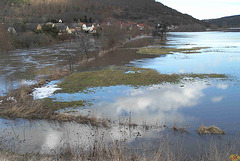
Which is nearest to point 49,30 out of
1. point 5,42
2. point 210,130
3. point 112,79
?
point 5,42

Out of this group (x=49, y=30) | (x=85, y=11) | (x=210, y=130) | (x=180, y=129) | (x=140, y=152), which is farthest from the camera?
(x=85, y=11)

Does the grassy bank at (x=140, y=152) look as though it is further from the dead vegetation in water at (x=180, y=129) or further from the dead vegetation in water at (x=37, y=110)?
the dead vegetation in water at (x=37, y=110)

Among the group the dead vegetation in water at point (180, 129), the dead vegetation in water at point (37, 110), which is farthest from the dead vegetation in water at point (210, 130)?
the dead vegetation in water at point (37, 110)

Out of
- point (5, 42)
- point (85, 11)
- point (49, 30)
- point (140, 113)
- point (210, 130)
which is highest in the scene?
point (85, 11)

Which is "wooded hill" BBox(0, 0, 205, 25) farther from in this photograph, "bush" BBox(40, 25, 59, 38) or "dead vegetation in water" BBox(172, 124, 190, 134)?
"dead vegetation in water" BBox(172, 124, 190, 134)

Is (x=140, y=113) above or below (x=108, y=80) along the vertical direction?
below

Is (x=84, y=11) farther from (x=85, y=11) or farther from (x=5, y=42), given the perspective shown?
(x=5, y=42)

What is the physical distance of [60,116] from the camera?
1059 centimetres

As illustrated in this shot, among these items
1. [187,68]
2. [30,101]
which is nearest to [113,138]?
[30,101]

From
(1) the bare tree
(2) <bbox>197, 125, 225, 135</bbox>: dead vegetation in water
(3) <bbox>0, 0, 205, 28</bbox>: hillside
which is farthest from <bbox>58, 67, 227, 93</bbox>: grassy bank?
(3) <bbox>0, 0, 205, 28</bbox>: hillside

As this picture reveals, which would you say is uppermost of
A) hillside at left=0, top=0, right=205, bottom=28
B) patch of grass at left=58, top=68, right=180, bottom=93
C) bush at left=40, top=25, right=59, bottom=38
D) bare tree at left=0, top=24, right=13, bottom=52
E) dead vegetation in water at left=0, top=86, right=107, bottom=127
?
hillside at left=0, top=0, right=205, bottom=28

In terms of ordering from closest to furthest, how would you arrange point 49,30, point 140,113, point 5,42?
1. point 140,113
2. point 5,42
3. point 49,30

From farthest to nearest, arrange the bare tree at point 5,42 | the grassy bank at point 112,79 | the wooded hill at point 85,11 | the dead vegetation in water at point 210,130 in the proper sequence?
1. the wooded hill at point 85,11
2. the bare tree at point 5,42
3. the grassy bank at point 112,79
4. the dead vegetation in water at point 210,130

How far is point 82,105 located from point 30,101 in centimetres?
291
